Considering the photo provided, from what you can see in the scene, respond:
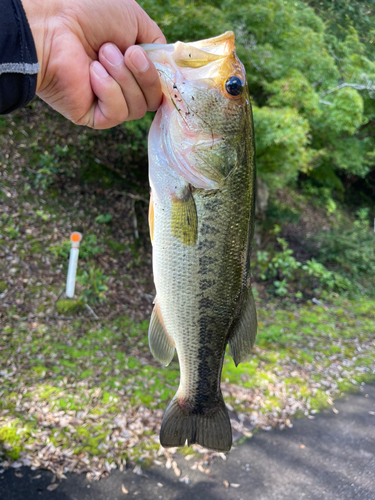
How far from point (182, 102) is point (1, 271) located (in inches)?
179

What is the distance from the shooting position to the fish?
5.21 ft

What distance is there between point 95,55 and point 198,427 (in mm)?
1990

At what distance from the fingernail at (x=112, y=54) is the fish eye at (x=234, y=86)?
486 mm

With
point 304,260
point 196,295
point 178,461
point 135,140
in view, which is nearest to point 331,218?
point 304,260

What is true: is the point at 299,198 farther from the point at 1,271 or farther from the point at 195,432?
the point at 195,432

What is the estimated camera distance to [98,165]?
7324 millimetres

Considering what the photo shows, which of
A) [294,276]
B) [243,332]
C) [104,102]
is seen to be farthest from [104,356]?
[294,276]

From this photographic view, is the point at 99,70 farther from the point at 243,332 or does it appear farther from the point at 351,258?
the point at 351,258

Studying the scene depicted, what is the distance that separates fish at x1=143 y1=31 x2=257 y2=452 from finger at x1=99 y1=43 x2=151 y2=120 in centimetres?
13

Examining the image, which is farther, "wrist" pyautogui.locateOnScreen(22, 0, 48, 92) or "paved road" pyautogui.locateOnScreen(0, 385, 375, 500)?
"paved road" pyautogui.locateOnScreen(0, 385, 375, 500)

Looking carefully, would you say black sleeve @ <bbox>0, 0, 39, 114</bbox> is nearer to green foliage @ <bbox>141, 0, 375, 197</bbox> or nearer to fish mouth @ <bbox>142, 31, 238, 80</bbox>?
fish mouth @ <bbox>142, 31, 238, 80</bbox>

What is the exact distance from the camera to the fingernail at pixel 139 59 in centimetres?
147

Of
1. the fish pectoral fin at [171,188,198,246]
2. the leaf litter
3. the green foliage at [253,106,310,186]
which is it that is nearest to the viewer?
the fish pectoral fin at [171,188,198,246]

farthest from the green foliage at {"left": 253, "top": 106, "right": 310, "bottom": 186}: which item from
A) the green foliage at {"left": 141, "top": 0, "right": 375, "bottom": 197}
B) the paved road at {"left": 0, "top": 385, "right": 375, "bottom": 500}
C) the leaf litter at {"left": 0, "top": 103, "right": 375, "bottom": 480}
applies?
the paved road at {"left": 0, "top": 385, "right": 375, "bottom": 500}
